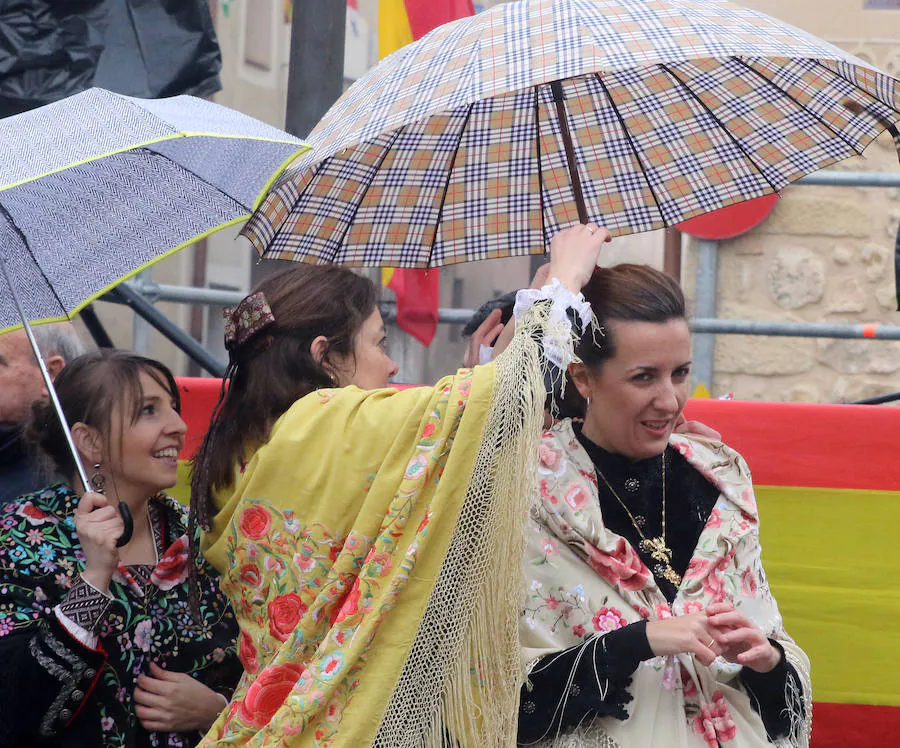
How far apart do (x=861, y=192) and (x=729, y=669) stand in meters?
3.72

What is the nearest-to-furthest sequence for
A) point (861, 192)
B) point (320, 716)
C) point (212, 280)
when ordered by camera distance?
point (320, 716)
point (861, 192)
point (212, 280)

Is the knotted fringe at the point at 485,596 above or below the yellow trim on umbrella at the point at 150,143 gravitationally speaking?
below

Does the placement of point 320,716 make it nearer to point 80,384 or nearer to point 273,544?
point 273,544

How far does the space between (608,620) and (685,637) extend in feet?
0.77

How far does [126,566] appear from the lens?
107 inches

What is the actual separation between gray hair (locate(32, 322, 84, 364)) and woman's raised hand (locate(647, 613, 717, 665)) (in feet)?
5.84

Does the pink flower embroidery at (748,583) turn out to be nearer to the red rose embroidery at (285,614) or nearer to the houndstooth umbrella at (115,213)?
the red rose embroidery at (285,614)

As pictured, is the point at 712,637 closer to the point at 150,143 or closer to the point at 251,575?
the point at 251,575

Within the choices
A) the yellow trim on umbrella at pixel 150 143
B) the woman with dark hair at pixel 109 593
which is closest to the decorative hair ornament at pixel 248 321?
the yellow trim on umbrella at pixel 150 143

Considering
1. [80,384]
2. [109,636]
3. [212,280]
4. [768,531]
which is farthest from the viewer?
[212,280]

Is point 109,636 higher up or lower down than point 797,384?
higher up

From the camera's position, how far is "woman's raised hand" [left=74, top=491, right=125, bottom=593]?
2.41 m

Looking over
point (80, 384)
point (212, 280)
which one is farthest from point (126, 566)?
point (212, 280)

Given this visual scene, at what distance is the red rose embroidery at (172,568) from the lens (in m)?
2.73
